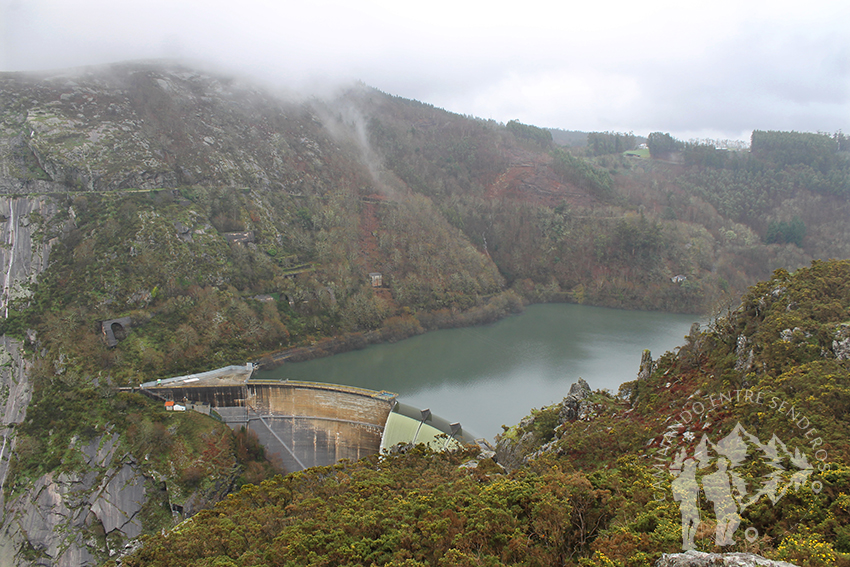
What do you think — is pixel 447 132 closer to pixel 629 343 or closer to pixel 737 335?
pixel 629 343

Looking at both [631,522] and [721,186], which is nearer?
[631,522]

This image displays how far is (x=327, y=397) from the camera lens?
1220 inches

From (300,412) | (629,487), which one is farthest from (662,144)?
(629,487)

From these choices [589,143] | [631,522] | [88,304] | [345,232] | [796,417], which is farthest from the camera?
[589,143]

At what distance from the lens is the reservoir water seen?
107ft

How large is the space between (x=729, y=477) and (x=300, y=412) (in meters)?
→ 26.9

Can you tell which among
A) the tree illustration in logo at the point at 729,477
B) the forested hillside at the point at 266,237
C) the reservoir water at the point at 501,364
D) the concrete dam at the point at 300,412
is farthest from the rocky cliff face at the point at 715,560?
the forested hillside at the point at 266,237

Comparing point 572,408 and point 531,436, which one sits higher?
point 572,408

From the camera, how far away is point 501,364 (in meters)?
40.5

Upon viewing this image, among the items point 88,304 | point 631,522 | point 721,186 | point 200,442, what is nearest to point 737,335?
point 631,522

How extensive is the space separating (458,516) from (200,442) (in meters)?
23.9

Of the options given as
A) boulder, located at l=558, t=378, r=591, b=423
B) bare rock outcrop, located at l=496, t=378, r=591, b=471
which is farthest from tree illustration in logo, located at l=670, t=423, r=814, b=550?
boulder, located at l=558, t=378, r=591, b=423

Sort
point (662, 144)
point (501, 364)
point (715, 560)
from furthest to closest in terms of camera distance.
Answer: point (662, 144)
point (501, 364)
point (715, 560)

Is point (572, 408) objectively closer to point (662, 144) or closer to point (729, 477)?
point (729, 477)
